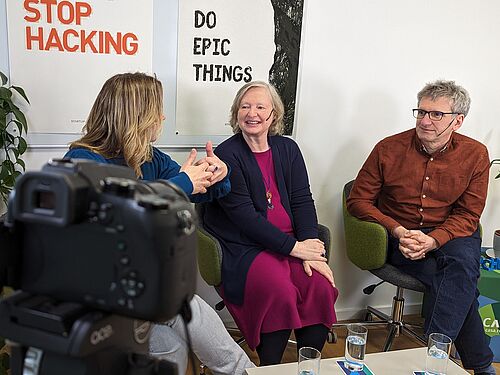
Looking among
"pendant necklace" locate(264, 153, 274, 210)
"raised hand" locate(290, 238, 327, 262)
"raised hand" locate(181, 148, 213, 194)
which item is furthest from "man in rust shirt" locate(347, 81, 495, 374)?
"raised hand" locate(181, 148, 213, 194)

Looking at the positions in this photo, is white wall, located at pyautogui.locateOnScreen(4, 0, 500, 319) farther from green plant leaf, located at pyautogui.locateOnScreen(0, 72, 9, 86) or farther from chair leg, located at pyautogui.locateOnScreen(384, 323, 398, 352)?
green plant leaf, located at pyautogui.locateOnScreen(0, 72, 9, 86)

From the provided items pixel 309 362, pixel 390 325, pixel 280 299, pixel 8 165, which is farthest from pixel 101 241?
pixel 390 325

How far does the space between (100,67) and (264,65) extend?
772mm

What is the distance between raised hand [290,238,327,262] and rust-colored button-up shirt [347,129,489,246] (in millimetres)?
344

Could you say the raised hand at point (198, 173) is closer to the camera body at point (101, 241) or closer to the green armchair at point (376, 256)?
the green armchair at point (376, 256)

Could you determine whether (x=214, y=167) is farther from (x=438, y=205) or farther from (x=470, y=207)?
(x=470, y=207)

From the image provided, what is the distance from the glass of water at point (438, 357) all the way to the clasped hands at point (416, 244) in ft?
2.50

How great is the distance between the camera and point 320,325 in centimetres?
217

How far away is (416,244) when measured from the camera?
2.33 meters

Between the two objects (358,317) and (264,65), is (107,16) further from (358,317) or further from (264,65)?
(358,317)

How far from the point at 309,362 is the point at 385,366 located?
30 centimetres

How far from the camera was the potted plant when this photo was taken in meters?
2.03

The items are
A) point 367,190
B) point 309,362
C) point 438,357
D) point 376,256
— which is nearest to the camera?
point 309,362

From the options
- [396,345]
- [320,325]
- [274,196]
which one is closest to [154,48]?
[274,196]
